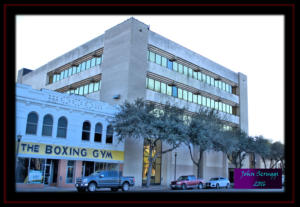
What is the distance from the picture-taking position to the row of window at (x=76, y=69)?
47.0 metres

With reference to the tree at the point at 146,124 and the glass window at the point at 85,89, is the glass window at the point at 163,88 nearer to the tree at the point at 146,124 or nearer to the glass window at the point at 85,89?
the tree at the point at 146,124

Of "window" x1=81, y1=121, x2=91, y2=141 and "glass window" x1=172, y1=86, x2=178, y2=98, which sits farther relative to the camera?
"glass window" x1=172, y1=86, x2=178, y2=98

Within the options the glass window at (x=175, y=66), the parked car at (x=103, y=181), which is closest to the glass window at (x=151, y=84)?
the glass window at (x=175, y=66)

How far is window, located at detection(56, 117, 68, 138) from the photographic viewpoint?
31266 millimetres

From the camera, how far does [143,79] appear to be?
4197 centimetres

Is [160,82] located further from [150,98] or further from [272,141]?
[272,141]

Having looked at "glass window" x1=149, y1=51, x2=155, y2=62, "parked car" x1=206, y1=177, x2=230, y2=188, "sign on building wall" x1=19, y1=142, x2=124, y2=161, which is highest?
"glass window" x1=149, y1=51, x2=155, y2=62

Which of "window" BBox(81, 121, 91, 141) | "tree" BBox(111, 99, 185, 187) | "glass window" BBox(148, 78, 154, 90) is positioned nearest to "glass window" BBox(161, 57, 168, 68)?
"glass window" BBox(148, 78, 154, 90)

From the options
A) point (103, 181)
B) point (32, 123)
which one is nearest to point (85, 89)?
point (32, 123)

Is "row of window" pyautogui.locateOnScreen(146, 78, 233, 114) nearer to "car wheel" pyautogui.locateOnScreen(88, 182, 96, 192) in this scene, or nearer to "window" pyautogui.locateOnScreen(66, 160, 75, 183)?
"window" pyautogui.locateOnScreen(66, 160, 75, 183)

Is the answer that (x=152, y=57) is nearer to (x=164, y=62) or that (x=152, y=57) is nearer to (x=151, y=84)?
(x=164, y=62)

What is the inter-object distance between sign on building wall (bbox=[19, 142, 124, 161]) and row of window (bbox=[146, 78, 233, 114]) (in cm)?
1181
